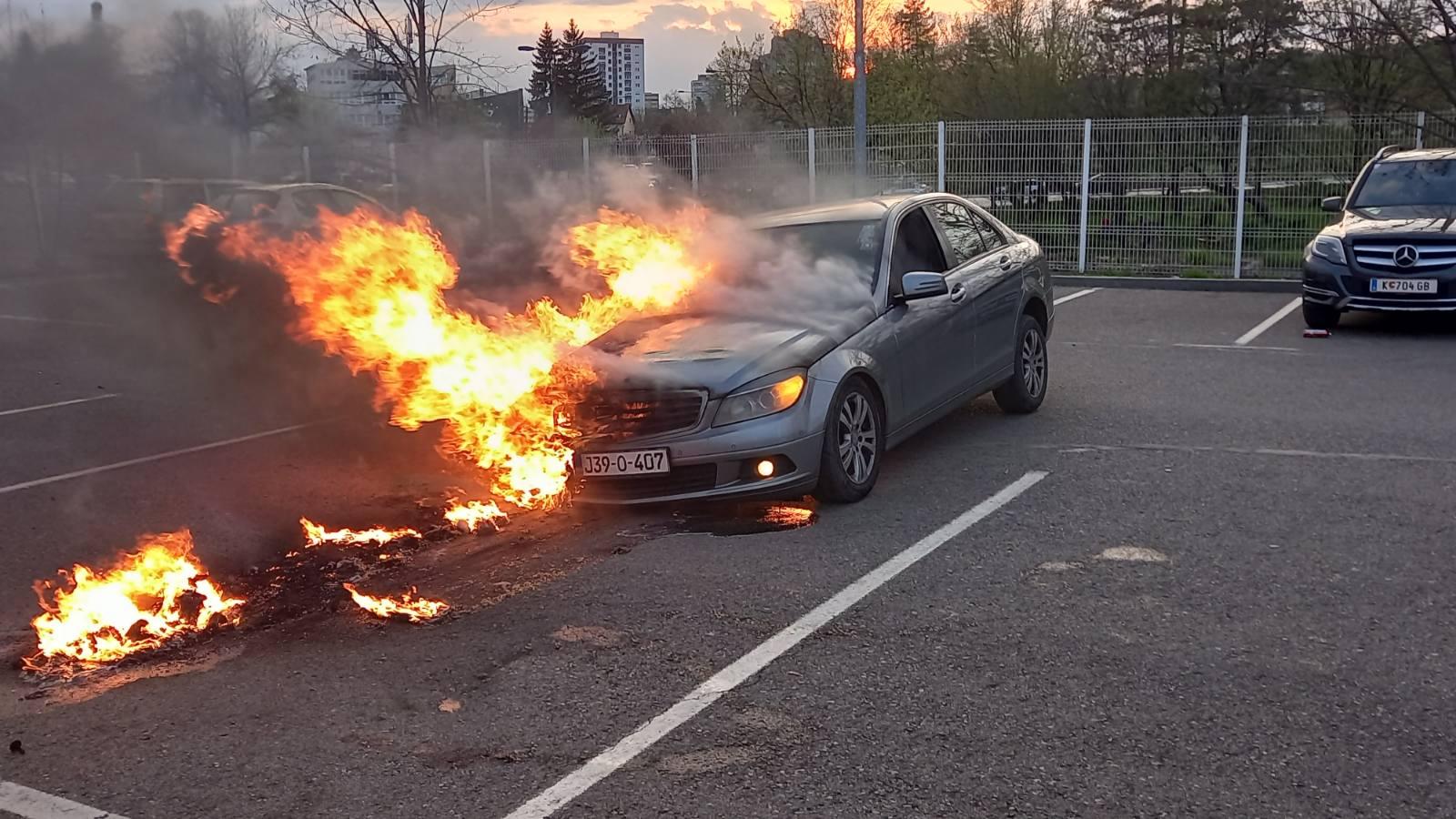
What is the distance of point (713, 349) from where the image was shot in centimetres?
612

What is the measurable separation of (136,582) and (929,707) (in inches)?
135

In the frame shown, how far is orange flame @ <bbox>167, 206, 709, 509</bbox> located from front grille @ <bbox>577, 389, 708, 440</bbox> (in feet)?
0.51

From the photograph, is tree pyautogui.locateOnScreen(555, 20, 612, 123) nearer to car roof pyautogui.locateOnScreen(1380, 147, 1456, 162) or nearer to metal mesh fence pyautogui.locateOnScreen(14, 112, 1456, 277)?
metal mesh fence pyautogui.locateOnScreen(14, 112, 1456, 277)

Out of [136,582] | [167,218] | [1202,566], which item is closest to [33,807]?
[136,582]

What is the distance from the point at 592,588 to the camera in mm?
5078

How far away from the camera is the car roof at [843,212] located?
7.26m

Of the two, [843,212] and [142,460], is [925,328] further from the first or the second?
[142,460]

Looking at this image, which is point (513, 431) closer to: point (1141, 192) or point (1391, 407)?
point (1391, 407)

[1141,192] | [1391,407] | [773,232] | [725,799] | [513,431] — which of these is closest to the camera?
[725,799]

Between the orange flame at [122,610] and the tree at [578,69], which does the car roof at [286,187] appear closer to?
the orange flame at [122,610]

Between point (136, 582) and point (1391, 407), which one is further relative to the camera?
point (1391, 407)

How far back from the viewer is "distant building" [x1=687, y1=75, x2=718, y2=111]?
113 feet

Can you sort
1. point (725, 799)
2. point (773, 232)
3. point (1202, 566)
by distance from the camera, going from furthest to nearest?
point (773, 232)
point (1202, 566)
point (725, 799)

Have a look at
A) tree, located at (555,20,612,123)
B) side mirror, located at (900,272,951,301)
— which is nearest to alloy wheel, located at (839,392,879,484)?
side mirror, located at (900,272,951,301)
